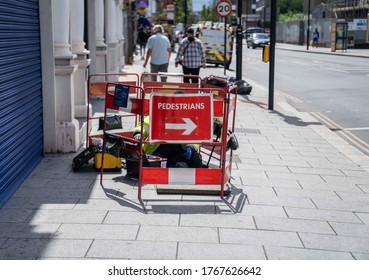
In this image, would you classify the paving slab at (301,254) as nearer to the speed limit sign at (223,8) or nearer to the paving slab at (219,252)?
the paving slab at (219,252)

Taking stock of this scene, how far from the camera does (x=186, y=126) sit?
597 centimetres

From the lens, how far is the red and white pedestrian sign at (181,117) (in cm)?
593

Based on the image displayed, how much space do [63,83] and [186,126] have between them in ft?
10.1

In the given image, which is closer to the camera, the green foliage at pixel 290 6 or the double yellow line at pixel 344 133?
the double yellow line at pixel 344 133

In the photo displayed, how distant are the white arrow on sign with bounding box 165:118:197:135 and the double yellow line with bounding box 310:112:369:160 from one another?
391 centimetres

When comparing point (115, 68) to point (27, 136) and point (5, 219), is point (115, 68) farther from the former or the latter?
point (5, 219)

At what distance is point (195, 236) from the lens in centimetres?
501

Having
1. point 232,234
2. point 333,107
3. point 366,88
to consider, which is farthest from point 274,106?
point 232,234

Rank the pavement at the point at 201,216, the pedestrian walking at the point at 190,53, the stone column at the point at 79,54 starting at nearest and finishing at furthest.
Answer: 1. the pavement at the point at 201,216
2. the stone column at the point at 79,54
3. the pedestrian walking at the point at 190,53

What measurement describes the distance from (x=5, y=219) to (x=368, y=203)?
3.74 m

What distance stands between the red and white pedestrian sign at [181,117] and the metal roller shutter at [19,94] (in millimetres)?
1589

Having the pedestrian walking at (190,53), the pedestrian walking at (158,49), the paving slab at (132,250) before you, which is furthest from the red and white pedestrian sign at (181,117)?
the pedestrian walking at (158,49)

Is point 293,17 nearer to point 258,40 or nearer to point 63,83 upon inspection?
point 258,40

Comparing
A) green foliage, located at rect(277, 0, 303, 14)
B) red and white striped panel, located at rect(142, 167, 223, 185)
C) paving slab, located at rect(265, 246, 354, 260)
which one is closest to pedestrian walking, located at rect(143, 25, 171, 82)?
red and white striped panel, located at rect(142, 167, 223, 185)
